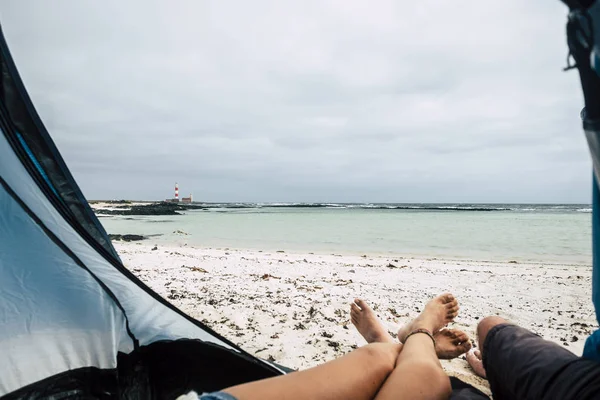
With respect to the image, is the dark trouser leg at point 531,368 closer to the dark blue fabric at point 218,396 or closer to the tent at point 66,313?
the dark blue fabric at point 218,396

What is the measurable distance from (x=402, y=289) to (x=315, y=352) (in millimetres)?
2412

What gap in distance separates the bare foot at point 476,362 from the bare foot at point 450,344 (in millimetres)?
299

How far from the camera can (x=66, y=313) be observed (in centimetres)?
153

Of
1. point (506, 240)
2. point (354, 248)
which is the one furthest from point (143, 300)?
point (506, 240)

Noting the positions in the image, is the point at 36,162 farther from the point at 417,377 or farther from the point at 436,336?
the point at 436,336

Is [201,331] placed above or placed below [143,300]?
below

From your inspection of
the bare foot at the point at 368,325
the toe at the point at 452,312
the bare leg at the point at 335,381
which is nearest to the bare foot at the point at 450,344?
→ the toe at the point at 452,312

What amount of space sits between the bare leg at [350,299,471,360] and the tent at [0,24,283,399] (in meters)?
0.73

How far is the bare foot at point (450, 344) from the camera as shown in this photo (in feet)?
6.19

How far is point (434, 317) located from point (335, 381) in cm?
111

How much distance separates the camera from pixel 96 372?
59.1 inches

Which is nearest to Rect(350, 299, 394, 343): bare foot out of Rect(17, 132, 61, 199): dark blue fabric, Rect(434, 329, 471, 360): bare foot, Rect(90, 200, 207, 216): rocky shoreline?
Rect(434, 329, 471, 360): bare foot

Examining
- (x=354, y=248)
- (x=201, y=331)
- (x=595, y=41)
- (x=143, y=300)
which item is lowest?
(x=354, y=248)

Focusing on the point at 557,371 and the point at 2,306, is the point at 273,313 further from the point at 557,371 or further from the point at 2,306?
the point at 557,371
